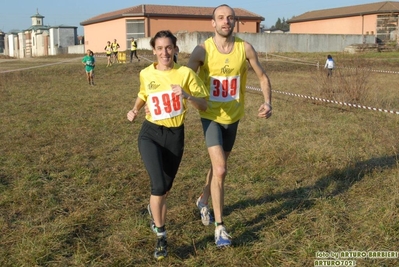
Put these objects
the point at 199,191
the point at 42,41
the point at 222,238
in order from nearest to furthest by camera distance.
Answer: the point at 222,238
the point at 199,191
the point at 42,41

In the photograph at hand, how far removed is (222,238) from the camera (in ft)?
12.2

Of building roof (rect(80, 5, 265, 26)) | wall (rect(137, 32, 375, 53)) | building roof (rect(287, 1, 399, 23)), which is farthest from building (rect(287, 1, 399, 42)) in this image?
building roof (rect(80, 5, 265, 26))

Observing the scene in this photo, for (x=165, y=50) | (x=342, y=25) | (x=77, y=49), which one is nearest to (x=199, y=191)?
(x=165, y=50)

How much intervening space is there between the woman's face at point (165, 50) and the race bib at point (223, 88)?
0.52 m

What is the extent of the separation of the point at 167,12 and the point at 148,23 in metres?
3.47

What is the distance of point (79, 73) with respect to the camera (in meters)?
23.6

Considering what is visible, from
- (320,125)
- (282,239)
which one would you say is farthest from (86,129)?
(282,239)

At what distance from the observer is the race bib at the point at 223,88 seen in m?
3.93

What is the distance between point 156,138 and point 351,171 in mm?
3212

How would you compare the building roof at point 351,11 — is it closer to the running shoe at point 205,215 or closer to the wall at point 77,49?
the wall at point 77,49

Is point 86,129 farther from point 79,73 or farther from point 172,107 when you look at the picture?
point 79,73

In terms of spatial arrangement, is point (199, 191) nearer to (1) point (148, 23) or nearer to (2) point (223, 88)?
(2) point (223, 88)

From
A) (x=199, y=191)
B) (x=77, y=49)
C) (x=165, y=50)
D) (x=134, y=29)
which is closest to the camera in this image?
(x=165, y=50)

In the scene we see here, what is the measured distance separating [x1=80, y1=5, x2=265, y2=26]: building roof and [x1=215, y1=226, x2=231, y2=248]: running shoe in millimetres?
47103
